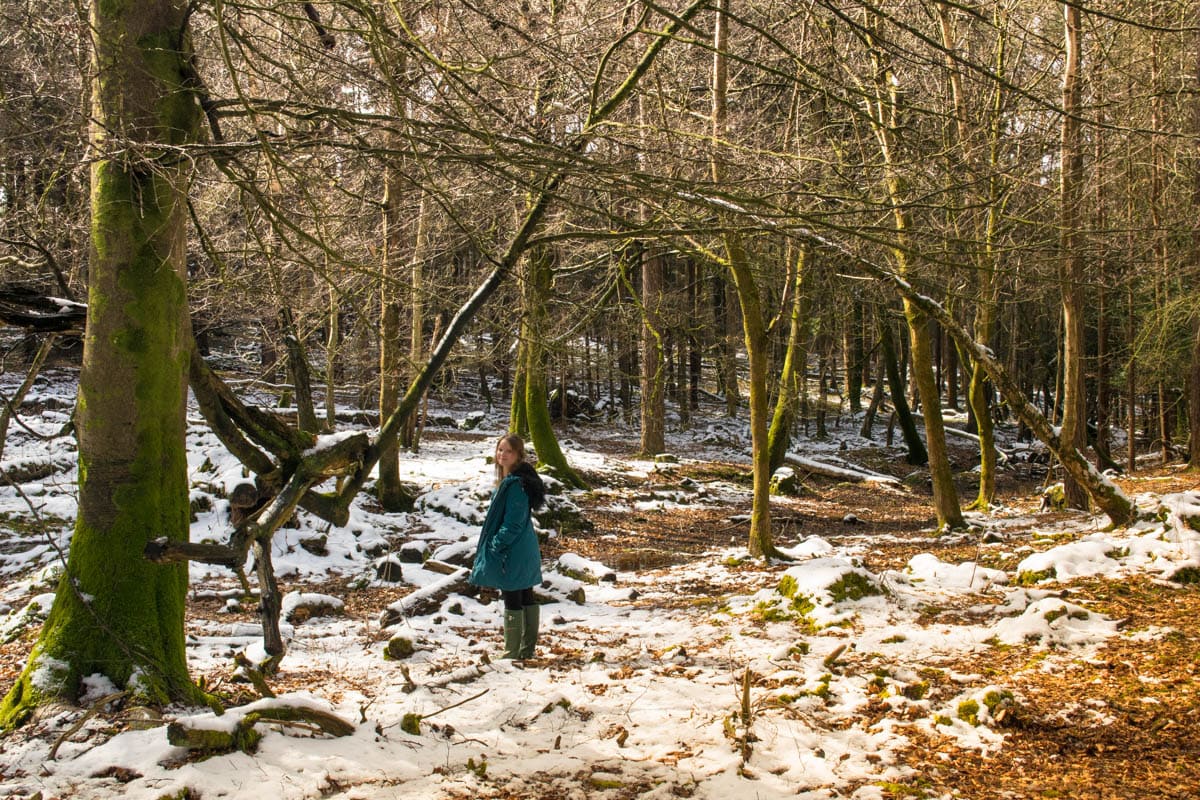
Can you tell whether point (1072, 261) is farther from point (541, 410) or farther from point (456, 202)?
point (541, 410)

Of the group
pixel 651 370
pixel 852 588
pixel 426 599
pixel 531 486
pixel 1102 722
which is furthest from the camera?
pixel 651 370

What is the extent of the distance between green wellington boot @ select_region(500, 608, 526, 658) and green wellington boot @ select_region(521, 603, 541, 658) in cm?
3

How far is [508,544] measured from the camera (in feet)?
18.4

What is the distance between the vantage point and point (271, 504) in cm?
426

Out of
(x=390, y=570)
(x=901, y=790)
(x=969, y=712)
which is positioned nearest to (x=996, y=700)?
(x=969, y=712)

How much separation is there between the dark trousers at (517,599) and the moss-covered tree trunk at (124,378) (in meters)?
2.18

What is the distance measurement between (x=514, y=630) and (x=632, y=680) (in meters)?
0.99

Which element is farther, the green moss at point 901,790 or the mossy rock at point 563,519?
the mossy rock at point 563,519

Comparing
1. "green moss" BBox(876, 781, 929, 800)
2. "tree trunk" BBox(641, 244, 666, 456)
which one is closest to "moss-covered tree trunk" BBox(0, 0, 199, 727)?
"green moss" BBox(876, 781, 929, 800)

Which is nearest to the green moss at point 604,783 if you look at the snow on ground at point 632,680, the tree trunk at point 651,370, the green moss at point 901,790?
the snow on ground at point 632,680

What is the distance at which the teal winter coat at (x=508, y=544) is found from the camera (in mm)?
5598

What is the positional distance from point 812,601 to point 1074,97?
270 inches

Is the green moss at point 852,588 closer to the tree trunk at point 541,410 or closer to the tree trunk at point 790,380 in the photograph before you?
the tree trunk at point 790,380

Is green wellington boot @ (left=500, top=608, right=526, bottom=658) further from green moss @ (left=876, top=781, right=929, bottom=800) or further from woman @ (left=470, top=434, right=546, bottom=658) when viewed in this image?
green moss @ (left=876, top=781, right=929, bottom=800)
